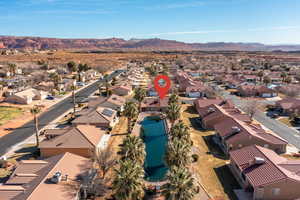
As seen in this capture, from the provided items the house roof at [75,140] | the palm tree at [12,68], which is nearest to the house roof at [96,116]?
the house roof at [75,140]

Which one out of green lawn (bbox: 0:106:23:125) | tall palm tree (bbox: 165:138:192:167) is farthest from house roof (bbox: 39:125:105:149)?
green lawn (bbox: 0:106:23:125)

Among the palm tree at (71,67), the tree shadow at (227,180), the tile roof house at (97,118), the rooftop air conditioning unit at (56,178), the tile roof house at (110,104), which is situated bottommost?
the tree shadow at (227,180)

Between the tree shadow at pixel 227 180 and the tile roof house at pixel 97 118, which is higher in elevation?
the tile roof house at pixel 97 118

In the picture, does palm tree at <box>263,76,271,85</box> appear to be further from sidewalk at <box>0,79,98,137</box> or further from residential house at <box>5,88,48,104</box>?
residential house at <box>5,88,48,104</box>

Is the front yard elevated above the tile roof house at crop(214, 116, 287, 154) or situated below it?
below

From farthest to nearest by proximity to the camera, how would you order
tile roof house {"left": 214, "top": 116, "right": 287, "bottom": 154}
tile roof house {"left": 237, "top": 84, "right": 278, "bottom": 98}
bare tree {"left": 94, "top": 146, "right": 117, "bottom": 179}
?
tile roof house {"left": 237, "top": 84, "right": 278, "bottom": 98} < tile roof house {"left": 214, "top": 116, "right": 287, "bottom": 154} < bare tree {"left": 94, "top": 146, "right": 117, "bottom": 179}

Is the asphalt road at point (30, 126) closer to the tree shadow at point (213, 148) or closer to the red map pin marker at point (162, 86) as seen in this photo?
the red map pin marker at point (162, 86)

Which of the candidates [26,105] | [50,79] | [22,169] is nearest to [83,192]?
[22,169]
